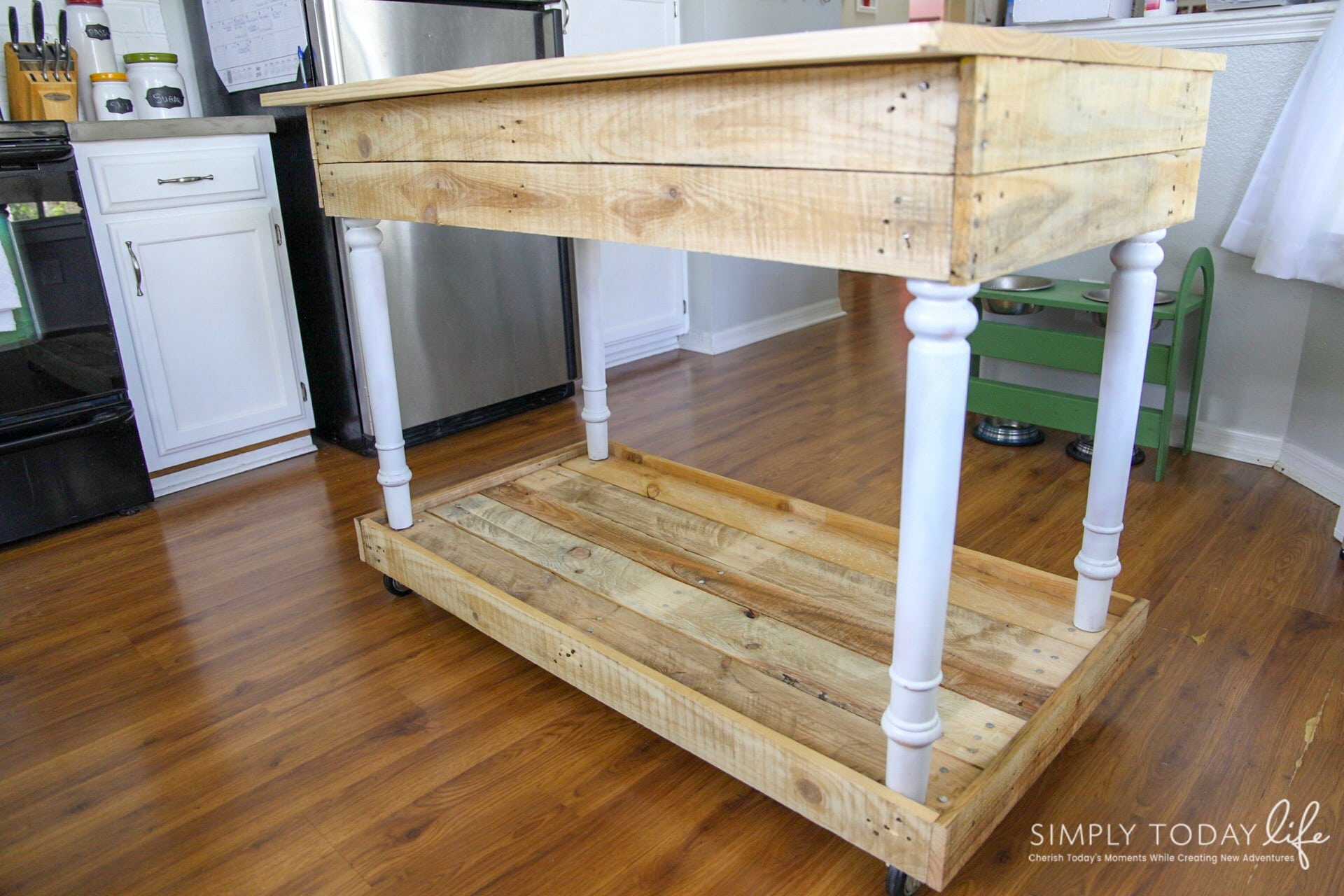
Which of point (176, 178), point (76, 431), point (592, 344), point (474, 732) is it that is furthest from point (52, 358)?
point (474, 732)

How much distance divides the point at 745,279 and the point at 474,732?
2.55 m

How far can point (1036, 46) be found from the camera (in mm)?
845

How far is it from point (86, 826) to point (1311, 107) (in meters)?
2.58

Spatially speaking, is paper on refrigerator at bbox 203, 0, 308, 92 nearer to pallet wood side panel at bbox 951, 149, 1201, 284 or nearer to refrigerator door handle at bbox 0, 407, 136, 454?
refrigerator door handle at bbox 0, 407, 136, 454

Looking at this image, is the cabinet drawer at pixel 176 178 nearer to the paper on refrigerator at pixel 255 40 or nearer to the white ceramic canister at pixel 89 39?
the paper on refrigerator at pixel 255 40

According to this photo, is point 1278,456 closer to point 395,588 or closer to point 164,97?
point 395,588

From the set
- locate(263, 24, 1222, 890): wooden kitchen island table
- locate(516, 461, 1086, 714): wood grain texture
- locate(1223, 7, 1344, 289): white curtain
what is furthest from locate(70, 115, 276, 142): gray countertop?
locate(1223, 7, 1344, 289): white curtain

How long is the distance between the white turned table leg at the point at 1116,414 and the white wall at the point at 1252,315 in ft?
3.81

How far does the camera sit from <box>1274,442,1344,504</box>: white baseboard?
210cm

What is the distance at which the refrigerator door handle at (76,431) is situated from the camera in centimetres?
199

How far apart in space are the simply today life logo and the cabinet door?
6.96 feet

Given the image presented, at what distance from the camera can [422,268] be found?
2.52 meters

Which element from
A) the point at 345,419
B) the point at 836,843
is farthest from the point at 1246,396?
the point at 345,419

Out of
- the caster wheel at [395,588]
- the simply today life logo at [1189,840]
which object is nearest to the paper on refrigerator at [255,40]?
the caster wheel at [395,588]
